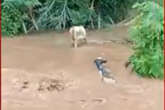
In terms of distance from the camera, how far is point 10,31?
35.4 feet

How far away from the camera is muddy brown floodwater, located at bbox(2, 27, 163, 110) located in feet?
19.8

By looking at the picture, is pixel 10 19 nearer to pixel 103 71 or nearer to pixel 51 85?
pixel 103 71

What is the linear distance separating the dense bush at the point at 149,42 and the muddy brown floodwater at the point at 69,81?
17 centimetres

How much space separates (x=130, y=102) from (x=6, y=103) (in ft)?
5.31

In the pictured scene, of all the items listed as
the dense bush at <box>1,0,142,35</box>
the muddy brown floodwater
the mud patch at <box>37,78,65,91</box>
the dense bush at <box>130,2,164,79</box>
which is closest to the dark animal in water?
the muddy brown floodwater

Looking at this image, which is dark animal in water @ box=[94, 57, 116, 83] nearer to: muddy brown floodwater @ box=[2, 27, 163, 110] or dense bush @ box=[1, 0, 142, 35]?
muddy brown floodwater @ box=[2, 27, 163, 110]

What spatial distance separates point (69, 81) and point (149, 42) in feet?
4.51

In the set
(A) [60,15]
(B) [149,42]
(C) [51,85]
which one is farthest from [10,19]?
(B) [149,42]

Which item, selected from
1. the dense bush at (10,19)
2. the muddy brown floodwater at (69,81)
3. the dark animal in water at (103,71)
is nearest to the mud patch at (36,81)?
the muddy brown floodwater at (69,81)

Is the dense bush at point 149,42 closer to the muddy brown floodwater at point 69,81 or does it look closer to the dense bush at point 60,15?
the muddy brown floodwater at point 69,81

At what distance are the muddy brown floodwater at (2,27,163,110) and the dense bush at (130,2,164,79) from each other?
169 mm

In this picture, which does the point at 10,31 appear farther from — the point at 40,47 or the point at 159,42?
the point at 159,42

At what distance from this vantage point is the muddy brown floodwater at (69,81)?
6.04 meters

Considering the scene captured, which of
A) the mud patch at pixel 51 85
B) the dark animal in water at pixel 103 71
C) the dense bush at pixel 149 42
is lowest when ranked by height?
the mud patch at pixel 51 85
